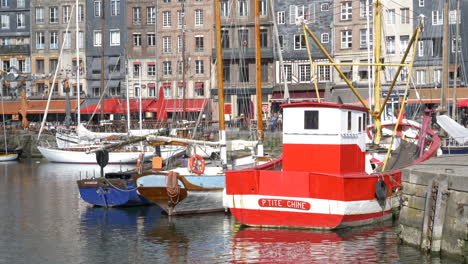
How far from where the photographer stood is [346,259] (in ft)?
77.1

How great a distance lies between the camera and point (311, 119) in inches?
1082

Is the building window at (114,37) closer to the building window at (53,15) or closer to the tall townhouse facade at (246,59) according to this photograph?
the building window at (53,15)

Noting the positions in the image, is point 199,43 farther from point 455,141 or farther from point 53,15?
point 455,141

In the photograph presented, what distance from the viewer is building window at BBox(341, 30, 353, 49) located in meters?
78.8

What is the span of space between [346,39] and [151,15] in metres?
22.5

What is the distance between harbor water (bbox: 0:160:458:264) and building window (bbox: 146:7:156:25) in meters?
52.9

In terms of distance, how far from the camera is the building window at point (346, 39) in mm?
78781

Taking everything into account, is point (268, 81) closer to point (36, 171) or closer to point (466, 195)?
point (36, 171)

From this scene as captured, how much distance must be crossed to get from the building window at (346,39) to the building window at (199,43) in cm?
1548

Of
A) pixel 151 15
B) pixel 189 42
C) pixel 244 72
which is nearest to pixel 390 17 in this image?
pixel 244 72

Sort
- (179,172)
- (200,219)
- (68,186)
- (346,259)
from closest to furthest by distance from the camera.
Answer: (346,259), (200,219), (179,172), (68,186)

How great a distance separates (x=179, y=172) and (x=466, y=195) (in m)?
15.7

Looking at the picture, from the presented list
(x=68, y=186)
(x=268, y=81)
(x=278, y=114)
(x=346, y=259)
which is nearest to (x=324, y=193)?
(x=346, y=259)

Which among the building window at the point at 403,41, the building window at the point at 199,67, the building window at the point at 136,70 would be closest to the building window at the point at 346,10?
the building window at the point at 403,41
